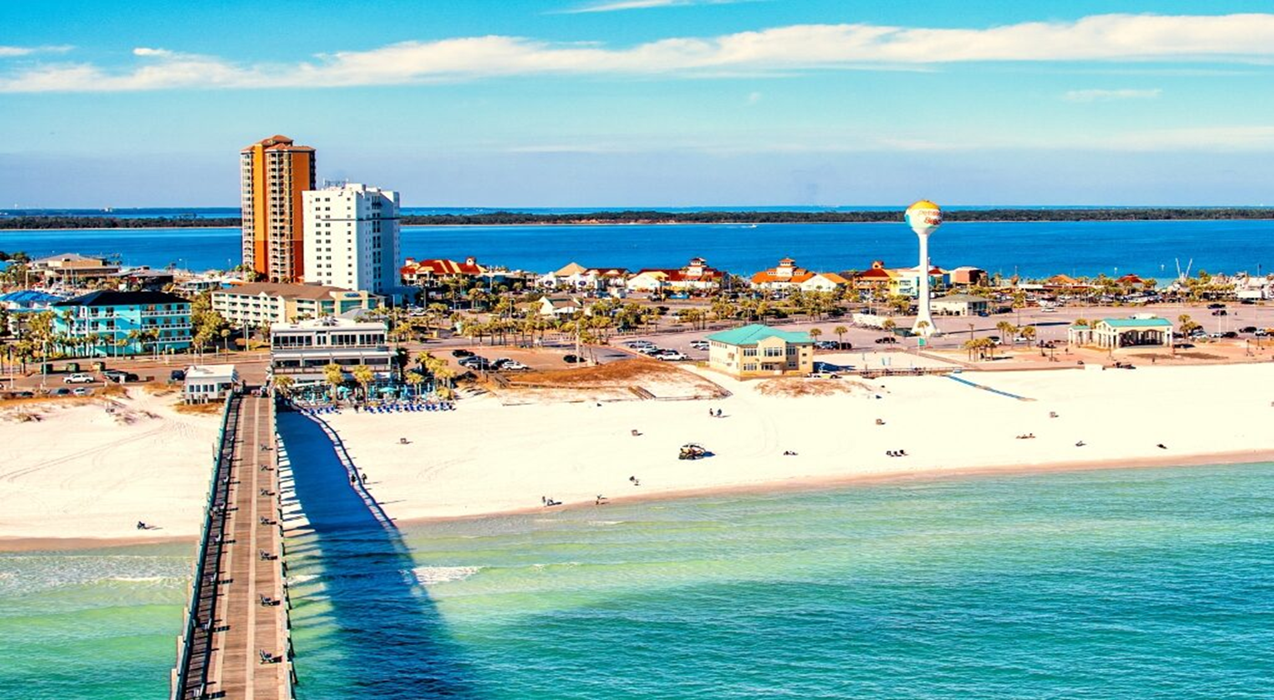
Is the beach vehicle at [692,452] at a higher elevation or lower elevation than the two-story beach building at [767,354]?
lower

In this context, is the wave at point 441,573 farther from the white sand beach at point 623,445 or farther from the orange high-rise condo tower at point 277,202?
the orange high-rise condo tower at point 277,202

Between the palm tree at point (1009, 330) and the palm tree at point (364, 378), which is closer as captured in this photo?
the palm tree at point (364, 378)

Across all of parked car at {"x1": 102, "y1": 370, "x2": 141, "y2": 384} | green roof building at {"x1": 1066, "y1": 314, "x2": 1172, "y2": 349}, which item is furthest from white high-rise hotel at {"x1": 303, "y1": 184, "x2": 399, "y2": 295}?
green roof building at {"x1": 1066, "y1": 314, "x2": 1172, "y2": 349}

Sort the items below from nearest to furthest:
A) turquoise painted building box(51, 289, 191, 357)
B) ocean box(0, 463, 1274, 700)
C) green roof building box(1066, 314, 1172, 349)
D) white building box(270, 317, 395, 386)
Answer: ocean box(0, 463, 1274, 700), white building box(270, 317, 395, 386), turquoise painted building box(51, 289, 191, 357), green roof building box(1066, 314, 1172, 349)

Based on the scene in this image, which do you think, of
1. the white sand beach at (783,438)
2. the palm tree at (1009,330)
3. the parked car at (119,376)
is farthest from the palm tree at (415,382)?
the palm tree at (1009,330)

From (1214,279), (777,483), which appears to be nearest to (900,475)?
(777,483)

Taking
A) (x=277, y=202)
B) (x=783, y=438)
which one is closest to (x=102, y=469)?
(x=783, y=438)

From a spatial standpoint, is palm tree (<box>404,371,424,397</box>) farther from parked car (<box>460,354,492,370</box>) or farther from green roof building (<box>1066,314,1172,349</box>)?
green roof building (<box>1066,314,1172,349</box>)
